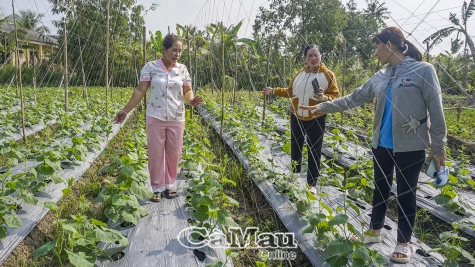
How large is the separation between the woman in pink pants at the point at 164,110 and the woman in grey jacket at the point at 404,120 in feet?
4.26

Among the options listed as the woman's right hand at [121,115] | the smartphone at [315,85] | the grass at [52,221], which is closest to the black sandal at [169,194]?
the grass at [52,221]

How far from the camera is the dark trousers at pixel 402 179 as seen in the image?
1.83 m

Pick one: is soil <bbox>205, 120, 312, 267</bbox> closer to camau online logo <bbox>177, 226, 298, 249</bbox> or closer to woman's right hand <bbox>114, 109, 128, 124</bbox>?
camau online logo <bbox>177, 226, 298, 249</bbox>

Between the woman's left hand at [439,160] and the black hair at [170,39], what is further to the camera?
the black hair at [170,39]

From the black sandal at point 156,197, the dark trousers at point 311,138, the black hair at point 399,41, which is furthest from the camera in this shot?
the dark trousers at point 311,138

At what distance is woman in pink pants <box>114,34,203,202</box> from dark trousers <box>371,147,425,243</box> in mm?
1342

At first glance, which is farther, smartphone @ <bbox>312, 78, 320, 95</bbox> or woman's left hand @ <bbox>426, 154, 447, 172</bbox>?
smartphone @ <bbox>312, 78, 320, 95</bbox>

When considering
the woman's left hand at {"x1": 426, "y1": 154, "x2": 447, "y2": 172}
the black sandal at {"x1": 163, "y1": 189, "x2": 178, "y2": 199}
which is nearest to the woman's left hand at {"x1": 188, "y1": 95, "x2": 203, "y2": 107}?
the black sandal at {"x1": 163, "y1": 189, "x2": 178, "y2": 199}

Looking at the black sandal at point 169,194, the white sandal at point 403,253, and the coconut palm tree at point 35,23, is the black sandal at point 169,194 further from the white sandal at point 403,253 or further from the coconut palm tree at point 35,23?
the coconut palm tree at point 35,23

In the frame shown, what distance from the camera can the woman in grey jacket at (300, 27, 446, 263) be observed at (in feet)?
5.59

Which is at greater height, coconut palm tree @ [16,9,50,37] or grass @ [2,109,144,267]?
coconut palm tree @ [16,9,50,37]

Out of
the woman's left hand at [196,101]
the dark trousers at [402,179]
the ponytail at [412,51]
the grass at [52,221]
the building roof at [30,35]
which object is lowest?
the grass at [52,221]

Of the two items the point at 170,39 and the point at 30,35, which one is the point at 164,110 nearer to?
the point at 170,39

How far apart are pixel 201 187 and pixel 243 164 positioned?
151 cm
